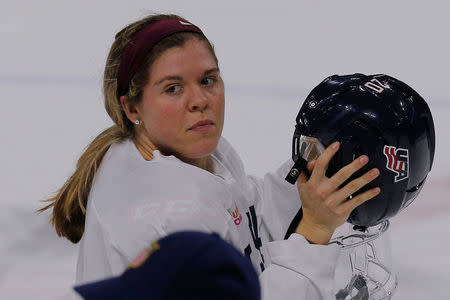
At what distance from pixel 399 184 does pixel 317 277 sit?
309mm

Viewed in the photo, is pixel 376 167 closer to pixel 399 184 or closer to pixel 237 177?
pixel 399 184

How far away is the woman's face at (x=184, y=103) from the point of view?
1718mm

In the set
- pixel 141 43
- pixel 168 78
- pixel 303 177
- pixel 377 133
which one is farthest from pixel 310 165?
pixel 141 43

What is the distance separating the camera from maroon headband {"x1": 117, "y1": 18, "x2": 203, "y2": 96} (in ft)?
5.63

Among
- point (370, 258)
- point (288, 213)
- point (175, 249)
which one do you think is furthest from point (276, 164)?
point (175, 249)

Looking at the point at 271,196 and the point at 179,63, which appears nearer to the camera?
the point at 179,63

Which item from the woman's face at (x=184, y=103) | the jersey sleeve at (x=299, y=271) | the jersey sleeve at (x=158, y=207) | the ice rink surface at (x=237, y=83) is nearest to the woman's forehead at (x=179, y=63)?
the woman's face at (x=184, y=103)

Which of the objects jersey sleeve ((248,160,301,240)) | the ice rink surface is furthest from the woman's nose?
the ice rink surface

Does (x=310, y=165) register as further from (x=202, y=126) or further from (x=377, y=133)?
(x=202, y=126)

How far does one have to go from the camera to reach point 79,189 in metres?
1.83

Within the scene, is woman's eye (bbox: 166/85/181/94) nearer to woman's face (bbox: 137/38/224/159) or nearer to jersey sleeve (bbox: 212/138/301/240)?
woman's face (bbox: 137/38/224/159)

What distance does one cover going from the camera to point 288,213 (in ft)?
7.01

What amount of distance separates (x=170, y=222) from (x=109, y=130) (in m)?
0.49

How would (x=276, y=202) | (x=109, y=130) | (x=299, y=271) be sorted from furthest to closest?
(x=276, y=202) → (x=109, y=130) → (x=299, y=271)
